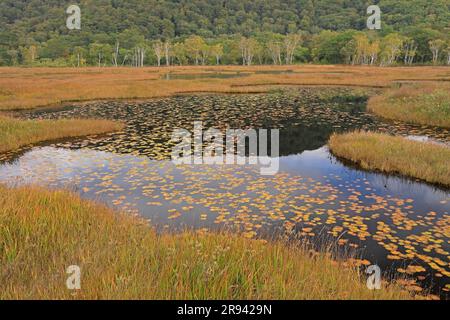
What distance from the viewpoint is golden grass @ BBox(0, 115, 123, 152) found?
20.5m

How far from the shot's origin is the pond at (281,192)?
31.0 ft

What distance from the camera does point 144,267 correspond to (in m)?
6.00

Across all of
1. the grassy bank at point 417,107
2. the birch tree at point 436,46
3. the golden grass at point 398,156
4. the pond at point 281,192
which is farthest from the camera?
the birch tree at point 436,46

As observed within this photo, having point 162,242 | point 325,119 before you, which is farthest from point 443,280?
point 325,119

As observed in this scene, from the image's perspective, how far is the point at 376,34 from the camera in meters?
156

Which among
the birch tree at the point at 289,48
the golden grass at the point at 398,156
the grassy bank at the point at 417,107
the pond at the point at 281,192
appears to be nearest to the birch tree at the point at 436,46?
the birch tree at the point at 289,48

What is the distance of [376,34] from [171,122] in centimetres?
15436

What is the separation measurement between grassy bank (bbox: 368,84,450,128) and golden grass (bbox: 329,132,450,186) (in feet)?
30.7

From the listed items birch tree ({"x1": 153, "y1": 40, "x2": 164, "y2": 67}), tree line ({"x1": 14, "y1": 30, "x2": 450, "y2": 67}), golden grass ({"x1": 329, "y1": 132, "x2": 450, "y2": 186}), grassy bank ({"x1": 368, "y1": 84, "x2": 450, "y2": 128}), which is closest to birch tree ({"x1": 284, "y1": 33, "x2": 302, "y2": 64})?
tree line ({"x1": 14, "y1": 30, "x2": 450, "y2": 67})

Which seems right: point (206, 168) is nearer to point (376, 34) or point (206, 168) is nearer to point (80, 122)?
point (80, 122)

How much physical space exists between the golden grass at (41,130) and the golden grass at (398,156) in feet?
51.3

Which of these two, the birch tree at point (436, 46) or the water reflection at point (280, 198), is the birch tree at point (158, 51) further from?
the water reflection at point (280, 198)

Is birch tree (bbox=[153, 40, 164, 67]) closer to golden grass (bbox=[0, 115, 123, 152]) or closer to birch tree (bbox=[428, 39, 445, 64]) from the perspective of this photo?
birch tree (bbox=[428, 39, 445, 64])

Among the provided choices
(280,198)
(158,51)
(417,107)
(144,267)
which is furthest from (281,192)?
(158,51)
